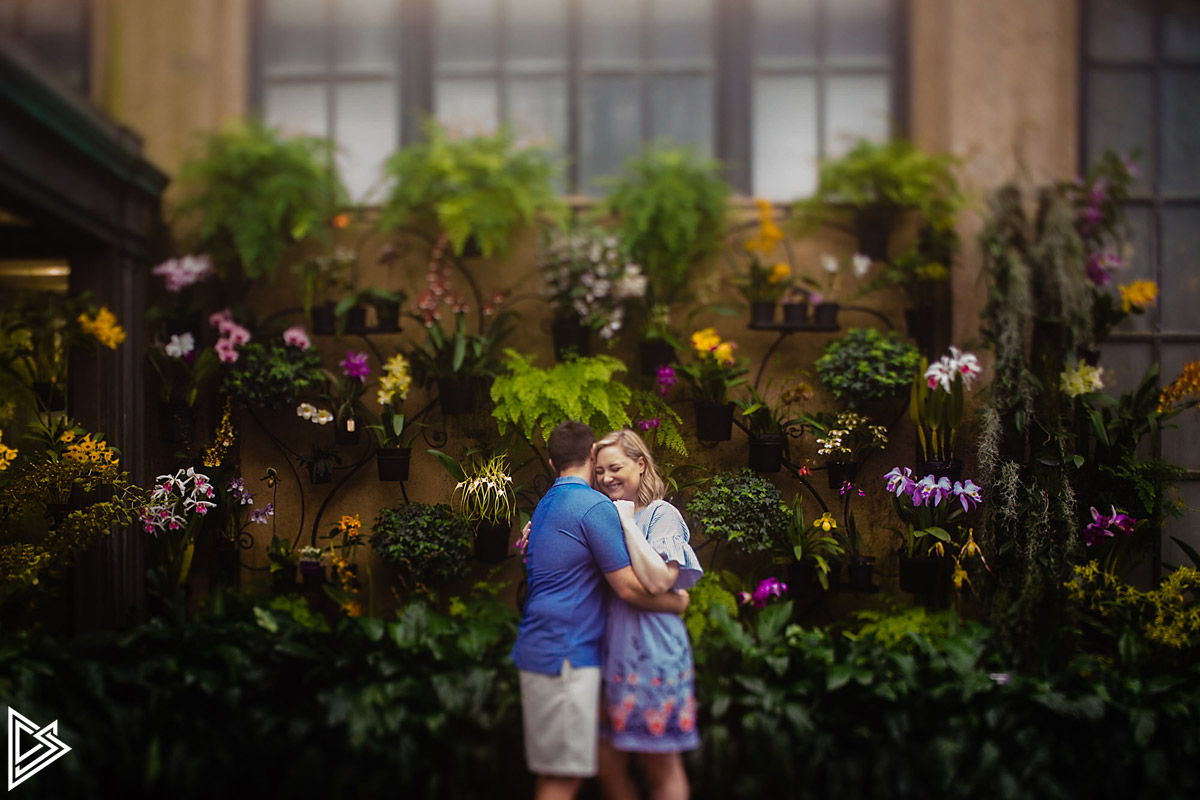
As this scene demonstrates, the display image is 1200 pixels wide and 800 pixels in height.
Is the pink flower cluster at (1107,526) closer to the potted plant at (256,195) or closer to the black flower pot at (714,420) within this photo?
the black flower pot at (714,420)

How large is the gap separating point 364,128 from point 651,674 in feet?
11.0

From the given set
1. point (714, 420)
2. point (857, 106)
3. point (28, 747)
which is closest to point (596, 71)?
point (857, 106)

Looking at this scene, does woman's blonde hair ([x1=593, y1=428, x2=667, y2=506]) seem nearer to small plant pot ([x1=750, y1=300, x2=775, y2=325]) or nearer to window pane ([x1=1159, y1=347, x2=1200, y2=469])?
small plant pot ([x1=750, y1=300, x2=775, y2=325])

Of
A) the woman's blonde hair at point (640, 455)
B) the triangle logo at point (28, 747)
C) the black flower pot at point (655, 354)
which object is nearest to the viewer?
the triangle logo at point (28, 747)

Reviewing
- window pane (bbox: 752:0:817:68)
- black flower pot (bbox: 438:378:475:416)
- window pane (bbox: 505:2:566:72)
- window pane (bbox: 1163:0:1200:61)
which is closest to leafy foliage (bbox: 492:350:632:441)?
black flower pot (bbox: 438:378:475:416)

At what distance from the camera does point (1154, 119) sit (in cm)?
444

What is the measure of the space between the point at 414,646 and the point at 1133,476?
3.47 m

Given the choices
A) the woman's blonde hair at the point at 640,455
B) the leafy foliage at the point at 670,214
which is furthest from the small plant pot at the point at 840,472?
the leafy foliage at the point at 670,214

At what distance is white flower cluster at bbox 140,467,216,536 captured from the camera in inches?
150

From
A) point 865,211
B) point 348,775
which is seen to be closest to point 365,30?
point 865,211

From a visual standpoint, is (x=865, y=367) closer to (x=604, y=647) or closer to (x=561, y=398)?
(x=561, y=398)

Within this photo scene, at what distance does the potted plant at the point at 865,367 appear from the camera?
3947 millimetres

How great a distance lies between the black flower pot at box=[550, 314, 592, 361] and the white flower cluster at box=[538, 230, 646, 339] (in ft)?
0.17

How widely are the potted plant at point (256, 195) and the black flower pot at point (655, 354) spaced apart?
70.3 inches
